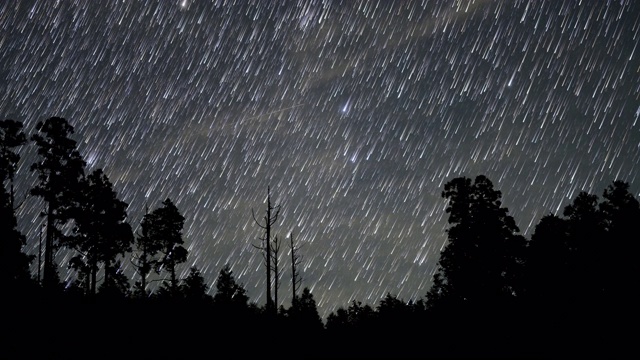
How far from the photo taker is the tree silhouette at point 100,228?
1325 inches

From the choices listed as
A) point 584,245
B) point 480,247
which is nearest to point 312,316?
point 480,247

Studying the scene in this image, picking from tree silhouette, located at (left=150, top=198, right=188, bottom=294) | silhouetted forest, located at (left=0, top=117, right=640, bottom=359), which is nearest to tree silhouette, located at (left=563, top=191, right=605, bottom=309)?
silhouetted forest, located at (left=0, top=117, right=640, bottom=359)

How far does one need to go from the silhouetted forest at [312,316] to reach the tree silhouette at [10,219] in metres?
0.08

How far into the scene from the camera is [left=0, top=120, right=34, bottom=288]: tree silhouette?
2891cm

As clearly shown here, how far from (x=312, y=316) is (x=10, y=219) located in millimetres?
19769

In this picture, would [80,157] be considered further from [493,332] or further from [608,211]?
[608,211]

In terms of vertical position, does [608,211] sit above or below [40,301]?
above

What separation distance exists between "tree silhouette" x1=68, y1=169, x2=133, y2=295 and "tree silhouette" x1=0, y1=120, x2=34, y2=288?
357cm

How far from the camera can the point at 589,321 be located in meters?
25.1

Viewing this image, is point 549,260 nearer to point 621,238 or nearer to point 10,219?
point 621,238

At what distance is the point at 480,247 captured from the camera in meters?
35.9

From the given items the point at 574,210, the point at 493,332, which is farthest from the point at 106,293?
the point at 574,210

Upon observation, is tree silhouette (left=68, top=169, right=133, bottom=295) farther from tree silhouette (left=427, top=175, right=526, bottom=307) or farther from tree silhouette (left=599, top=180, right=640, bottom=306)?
tree silhouette (left=599, top=180, right=640, bottom=306)

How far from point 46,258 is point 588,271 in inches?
1492
